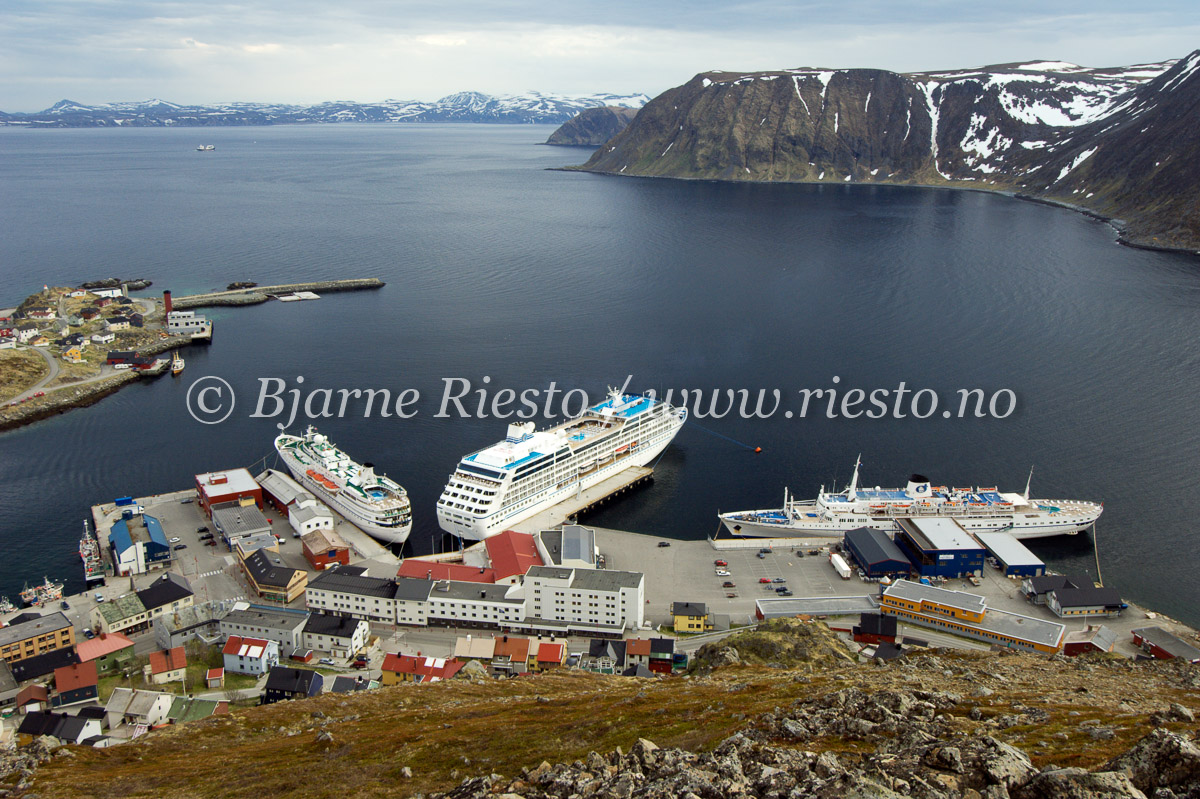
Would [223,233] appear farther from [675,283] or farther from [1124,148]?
[1124,148]

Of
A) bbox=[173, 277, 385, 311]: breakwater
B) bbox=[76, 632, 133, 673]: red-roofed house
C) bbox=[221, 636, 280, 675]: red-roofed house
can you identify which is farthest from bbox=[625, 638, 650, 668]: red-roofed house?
bbox=[173, 277, 385, 311]: breakwater

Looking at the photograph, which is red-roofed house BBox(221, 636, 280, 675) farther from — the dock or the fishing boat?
the dock

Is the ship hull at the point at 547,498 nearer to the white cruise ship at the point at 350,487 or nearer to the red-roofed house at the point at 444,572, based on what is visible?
the white cruise ship at the point at 350,487

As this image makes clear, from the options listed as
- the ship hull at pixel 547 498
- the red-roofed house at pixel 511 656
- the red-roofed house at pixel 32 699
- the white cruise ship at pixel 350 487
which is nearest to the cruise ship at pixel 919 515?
the ship hull at pixel 547 498

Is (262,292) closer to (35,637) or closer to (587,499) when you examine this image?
(587,499)

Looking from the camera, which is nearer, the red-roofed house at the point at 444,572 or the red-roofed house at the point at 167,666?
the red-roofed house at the point at 167,666

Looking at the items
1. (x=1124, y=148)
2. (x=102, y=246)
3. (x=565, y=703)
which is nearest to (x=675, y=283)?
(x=565, y=703)
